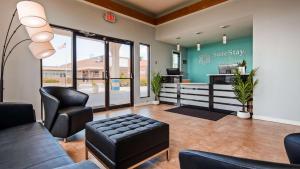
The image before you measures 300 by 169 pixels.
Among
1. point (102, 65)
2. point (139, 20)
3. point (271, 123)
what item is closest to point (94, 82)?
point (102, 65)

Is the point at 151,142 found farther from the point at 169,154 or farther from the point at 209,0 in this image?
the point at 209,0

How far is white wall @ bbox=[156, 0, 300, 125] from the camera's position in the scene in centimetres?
346

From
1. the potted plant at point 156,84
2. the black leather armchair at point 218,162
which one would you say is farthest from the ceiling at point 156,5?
the black leather armchair at point 218,162

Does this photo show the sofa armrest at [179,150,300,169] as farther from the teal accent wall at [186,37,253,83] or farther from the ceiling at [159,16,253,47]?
the teal accent wall at [186,37,253,83]

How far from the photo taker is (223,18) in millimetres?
4395

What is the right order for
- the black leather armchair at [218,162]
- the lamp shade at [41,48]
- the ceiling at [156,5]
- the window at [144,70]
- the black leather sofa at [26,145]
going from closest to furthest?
1. the black leather armchair at [218,162]
2. the black leather sofa at [26,145]
3. the lamp shade at [41,48]
4. the ceiling at [156,5]
5. the window at [144,70]

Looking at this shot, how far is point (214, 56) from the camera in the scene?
7133 millimetres

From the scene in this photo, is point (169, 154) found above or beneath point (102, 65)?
beneath

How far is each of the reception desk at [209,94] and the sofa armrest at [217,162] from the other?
13.5ft

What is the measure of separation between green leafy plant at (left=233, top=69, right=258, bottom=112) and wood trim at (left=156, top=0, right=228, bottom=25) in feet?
6.68

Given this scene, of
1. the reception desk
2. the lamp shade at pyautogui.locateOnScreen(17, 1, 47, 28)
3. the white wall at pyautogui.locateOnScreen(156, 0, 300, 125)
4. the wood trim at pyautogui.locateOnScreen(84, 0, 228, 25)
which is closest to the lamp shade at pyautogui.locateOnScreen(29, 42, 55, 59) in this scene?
the lamp shade at pyautogui.locateOnScreen(17, 1, 47, 28)

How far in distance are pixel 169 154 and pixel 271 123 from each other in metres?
2.87

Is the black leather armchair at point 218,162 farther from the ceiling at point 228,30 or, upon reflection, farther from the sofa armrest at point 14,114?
the ceiling at point 228,30

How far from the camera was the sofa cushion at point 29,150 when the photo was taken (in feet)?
3.57
